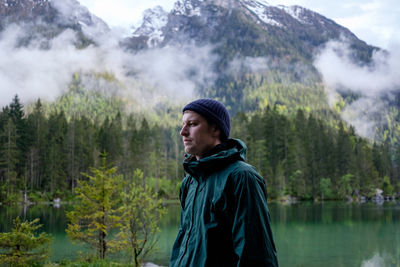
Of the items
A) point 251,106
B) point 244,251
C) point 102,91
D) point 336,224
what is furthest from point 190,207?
point 102,91

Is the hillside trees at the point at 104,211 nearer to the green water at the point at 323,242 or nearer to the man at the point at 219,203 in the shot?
the green water at the point at 323,242

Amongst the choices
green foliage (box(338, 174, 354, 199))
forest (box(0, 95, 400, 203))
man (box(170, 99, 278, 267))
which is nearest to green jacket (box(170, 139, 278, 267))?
man (box(170, 99, 278, 267))

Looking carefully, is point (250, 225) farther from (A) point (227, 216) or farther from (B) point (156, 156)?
(B) point (156, 156)

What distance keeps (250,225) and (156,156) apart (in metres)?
72.9

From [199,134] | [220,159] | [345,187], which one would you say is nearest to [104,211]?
[199,134]

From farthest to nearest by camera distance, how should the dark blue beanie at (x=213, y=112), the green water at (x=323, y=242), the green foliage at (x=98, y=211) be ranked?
the green water at (x=323, y=242) → the green foliage at (x=98, y=211) → the dark blue beanie at (x=213, y=112)

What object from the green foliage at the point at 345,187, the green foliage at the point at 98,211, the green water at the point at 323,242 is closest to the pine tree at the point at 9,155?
the green water at the point at 323,242

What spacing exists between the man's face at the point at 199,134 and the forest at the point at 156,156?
52.2 m

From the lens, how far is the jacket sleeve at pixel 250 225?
1.73 metres

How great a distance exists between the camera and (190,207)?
7.13 feet

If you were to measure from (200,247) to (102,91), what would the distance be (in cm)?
17804

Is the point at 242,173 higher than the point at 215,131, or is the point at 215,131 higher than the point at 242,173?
the point at 215,131

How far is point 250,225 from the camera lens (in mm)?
1758

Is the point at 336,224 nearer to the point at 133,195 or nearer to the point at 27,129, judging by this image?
the point at 133,195
